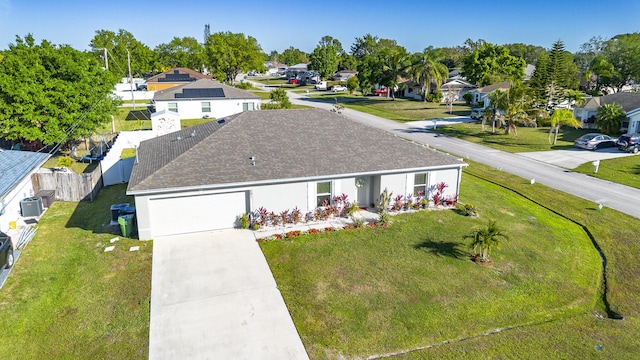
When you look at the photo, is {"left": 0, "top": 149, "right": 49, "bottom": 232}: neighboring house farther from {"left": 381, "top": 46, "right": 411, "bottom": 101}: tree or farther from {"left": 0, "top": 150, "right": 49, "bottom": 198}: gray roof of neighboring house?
{"left": 381, "top": 46, "right": 411, "bottom": 101}: tree

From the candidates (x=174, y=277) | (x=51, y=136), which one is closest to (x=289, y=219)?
(x=174, y=277)

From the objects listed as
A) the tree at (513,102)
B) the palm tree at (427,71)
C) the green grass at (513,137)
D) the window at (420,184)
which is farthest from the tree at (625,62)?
the window at (420,184)

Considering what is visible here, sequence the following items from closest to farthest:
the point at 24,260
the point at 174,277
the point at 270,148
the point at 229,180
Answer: the point at 174,277, the point at 24,260, the point at 229,180, the point at 270,148

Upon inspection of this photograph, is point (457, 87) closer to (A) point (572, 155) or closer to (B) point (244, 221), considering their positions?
(A) point (572, 155)

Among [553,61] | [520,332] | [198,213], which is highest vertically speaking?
[553,61]

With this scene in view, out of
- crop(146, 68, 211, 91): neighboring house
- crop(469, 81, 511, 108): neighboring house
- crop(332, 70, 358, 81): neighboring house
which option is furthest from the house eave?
crop(332, 70, 358, 81): neighboring house

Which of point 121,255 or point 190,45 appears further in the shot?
point 190,45

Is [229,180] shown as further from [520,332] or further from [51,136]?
[51,136]
